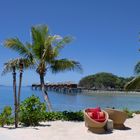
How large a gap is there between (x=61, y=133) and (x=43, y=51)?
7.49m

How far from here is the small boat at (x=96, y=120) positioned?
47.1ft

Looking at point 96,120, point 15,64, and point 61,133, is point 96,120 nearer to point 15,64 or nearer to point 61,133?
point 61,133

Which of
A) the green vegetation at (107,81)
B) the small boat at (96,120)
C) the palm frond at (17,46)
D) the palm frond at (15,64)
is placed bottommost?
the small boat at (96,120)

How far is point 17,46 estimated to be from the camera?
66.0 ft

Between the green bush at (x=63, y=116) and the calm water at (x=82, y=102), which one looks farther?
the calm water at (x=82, y=102)

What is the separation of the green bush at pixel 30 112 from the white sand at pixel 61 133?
1.82 ft

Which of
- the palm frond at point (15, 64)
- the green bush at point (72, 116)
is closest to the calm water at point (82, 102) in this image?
the palm frond at point (15, 64)

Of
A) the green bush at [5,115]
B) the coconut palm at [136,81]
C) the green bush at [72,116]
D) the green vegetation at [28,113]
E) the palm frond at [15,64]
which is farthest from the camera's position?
the coconut palm at [136,81]

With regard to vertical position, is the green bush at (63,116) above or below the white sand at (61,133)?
above

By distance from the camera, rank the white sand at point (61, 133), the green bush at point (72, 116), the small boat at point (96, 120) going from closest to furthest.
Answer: the white sand at point (61, 133), the small boat at point (96, 120), the green bush at point (72, 116)

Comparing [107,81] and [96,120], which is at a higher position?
[107,81]

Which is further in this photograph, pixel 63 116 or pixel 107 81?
pixel 107 81

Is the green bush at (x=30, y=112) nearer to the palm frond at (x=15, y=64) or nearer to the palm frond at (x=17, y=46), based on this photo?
the palm frond at (x=15, y=64)

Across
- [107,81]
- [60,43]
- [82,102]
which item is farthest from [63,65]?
[107,81]
